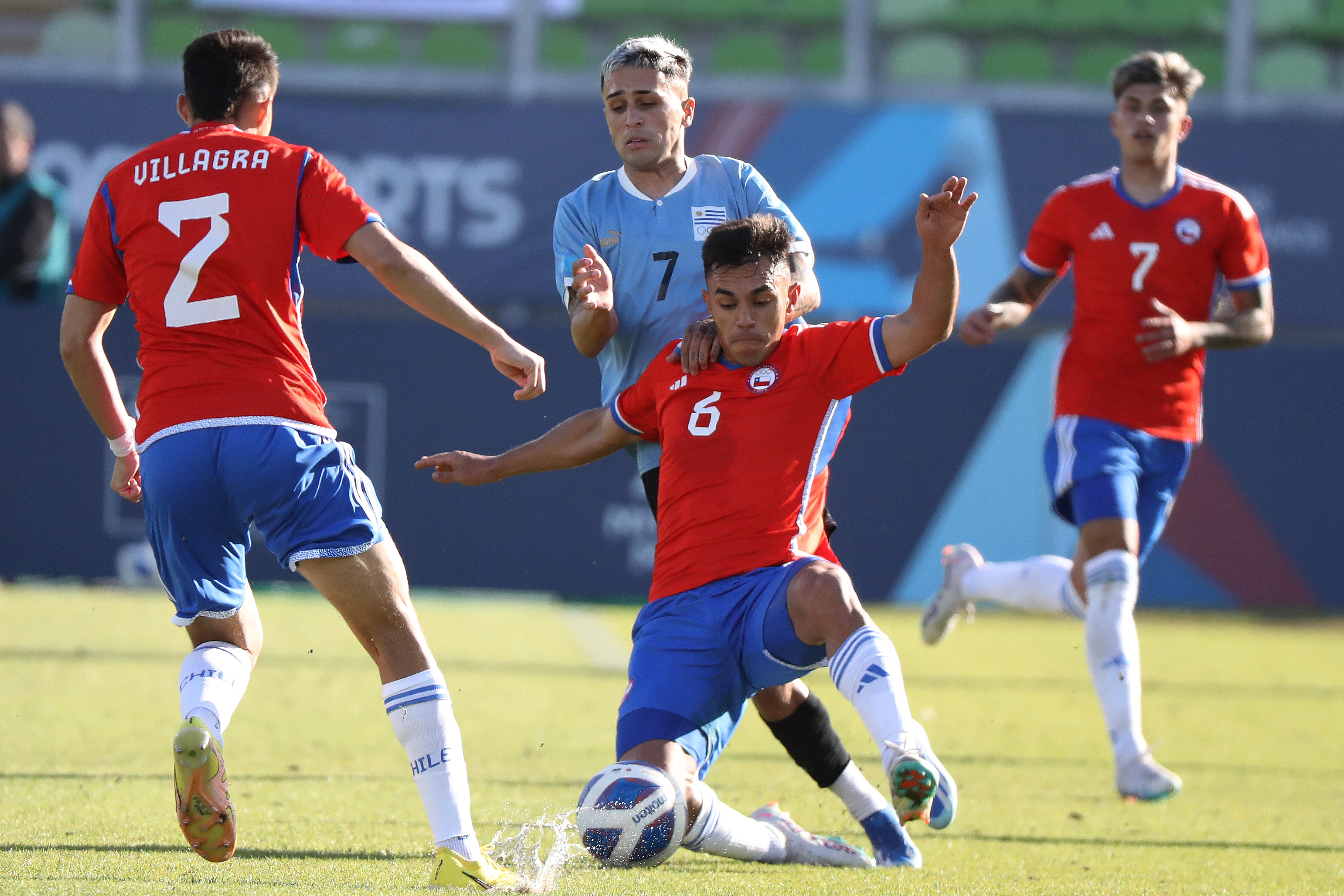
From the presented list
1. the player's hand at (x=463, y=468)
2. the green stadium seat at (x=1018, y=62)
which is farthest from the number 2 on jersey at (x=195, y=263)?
the green stadium seat at (x=1018, y=62)

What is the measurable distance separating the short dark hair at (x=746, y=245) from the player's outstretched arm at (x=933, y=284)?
357 mm

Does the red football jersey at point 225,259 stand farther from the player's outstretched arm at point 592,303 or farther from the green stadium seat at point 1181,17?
the green stadium seat at point 1181,17

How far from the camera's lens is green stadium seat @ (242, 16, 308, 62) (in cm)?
1457

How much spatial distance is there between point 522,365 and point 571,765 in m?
2.36

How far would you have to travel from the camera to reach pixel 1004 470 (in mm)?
11094

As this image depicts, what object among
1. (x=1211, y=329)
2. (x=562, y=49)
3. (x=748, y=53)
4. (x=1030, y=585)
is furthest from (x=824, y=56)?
(x=1211, y=329)

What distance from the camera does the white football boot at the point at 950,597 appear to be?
21.7ft

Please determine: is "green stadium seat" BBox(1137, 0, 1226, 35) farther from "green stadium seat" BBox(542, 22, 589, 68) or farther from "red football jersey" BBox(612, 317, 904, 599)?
"red football jersey" BBox(612, 317, 904, 599)

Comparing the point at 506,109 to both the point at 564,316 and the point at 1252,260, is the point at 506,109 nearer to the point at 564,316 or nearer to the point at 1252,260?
the point at 564,316

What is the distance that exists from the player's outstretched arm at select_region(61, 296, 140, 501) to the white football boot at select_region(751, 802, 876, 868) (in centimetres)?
200

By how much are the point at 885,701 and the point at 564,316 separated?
33.1 ft

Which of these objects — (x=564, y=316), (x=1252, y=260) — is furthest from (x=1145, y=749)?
(x=564, y=316)

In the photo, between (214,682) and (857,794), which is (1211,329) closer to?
(857,794)

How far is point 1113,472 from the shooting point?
5.70 m
